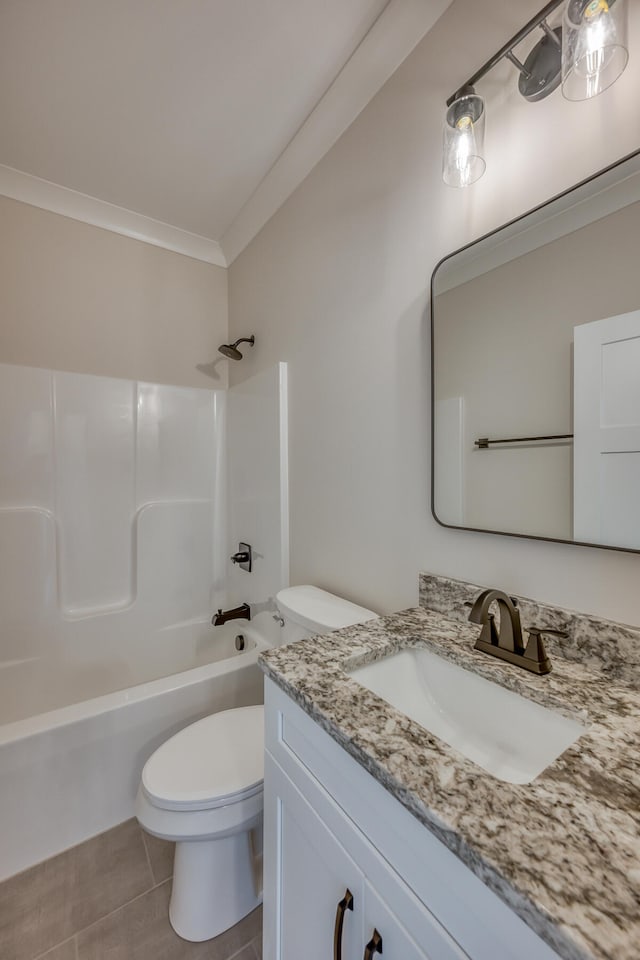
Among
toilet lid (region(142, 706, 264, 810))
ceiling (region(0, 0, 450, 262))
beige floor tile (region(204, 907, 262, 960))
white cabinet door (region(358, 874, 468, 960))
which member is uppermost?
ceiling (region(0, 0, 450, 262))

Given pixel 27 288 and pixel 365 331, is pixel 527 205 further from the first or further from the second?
pixel 27 288

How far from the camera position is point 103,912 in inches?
44.7

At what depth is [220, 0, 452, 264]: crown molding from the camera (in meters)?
1.06

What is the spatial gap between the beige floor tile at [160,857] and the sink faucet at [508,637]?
50.6 inches

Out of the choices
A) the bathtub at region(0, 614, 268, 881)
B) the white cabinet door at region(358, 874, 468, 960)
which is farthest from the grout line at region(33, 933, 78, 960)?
the white cabinet door at region(358, 874, 468, 960)

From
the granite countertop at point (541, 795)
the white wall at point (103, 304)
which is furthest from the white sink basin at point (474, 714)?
the white wall at point (103, 304)

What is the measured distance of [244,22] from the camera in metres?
1.11

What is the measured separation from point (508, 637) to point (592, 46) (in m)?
1.10

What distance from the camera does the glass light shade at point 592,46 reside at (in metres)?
0.67

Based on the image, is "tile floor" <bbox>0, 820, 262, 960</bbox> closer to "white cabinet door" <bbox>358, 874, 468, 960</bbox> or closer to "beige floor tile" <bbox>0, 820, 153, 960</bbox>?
"beige floor tile" <bbox>0, 820, 153, 960</bbox>

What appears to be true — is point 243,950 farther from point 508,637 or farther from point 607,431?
point 607,431

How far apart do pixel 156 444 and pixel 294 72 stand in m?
1.61

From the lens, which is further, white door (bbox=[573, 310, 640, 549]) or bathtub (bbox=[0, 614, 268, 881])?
bathtub (bbox=[0, 614, 268, 881])

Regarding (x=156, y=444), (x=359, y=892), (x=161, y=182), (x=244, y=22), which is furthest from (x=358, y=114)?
(x=359, y=892)
